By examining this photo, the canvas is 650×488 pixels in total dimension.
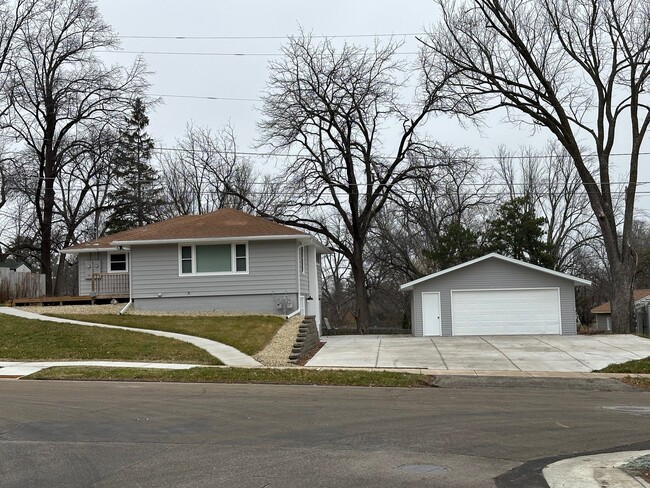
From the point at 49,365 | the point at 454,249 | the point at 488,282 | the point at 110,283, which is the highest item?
the point at 454,249

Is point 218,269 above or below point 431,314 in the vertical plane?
above

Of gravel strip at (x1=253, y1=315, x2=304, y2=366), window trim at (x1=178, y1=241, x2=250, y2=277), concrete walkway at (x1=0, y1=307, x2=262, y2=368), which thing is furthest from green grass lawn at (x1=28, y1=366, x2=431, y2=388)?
window trim at (x1=178, y1=241, x2=250, y2=277)

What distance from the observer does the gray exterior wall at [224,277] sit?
29.2 meters

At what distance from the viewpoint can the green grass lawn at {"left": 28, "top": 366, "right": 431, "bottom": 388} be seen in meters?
16.5

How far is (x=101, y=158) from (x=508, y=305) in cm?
2757

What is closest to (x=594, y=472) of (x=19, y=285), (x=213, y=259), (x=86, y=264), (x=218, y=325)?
(x=218, y=325)

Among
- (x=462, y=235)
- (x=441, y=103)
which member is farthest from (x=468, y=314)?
(x=462, y=235)

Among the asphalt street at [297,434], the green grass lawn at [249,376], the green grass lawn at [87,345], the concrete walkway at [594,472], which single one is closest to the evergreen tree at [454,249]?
the green grass lawn at [87,345]

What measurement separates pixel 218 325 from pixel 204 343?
329 centimetres

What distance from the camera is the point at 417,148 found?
131ft

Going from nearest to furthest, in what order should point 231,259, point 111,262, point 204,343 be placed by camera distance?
point 204,343 → point 231,259 → point 111,262

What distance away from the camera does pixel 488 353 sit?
909 inches

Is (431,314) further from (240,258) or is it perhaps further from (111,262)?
(111,262)

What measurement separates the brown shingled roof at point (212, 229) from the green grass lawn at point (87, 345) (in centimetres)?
642
